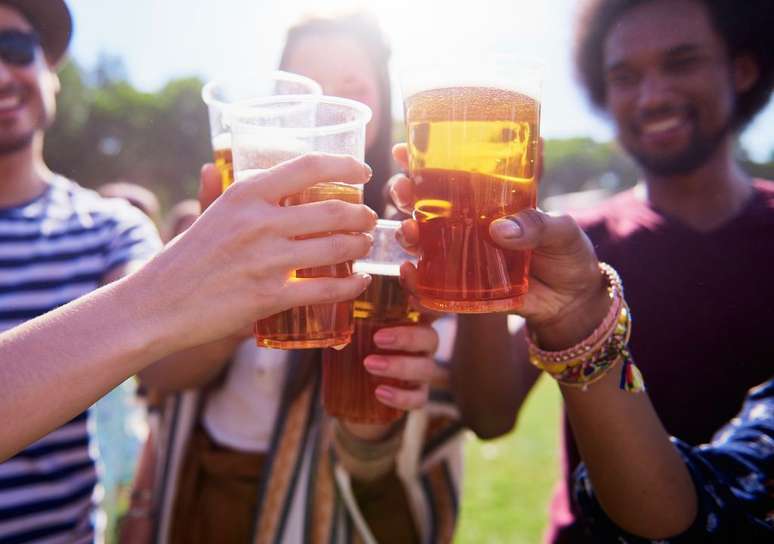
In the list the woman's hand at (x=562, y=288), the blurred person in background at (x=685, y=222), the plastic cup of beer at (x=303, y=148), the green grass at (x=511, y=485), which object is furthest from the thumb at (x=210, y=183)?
the green grass at (x=511, y=485)

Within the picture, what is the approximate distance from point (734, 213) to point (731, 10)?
1206 mm

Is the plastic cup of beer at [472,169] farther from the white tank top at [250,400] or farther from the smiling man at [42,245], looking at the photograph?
the smiling man at [42,245]

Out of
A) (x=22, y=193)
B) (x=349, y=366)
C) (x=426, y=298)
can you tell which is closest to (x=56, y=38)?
(x=22, y=193)

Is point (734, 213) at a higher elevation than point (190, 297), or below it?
below

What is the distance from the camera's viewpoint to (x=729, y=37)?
116 inches

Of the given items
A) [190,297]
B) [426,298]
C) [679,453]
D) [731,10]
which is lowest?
[679,453]

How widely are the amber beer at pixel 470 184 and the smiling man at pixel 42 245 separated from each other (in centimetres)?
136

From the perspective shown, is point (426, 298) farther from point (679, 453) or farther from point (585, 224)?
point (585, 224)

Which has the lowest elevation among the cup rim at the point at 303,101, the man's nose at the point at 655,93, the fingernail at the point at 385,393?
the fingernail at the point at 385,393

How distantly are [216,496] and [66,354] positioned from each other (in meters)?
1.45

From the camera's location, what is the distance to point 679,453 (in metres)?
1.44

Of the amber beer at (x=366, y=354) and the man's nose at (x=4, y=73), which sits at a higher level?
the man's nose at (x=4, y=73)

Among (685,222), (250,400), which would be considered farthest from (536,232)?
(685,222)

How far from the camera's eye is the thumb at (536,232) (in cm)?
121
